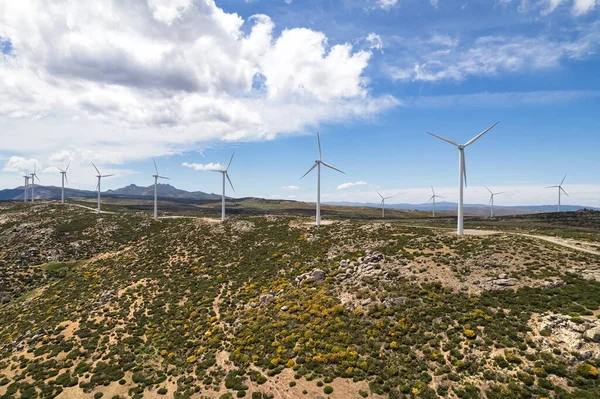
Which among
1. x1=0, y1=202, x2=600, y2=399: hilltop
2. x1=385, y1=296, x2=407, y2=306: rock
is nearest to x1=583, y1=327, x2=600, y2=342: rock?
x1=0, y1=202, x2=600, y2=399: hilltop

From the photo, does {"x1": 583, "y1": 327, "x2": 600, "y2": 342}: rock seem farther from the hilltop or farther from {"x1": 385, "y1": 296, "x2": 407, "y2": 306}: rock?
{"x1": 385, "y1": 296, "x2": 407, "y2": 306}: rock

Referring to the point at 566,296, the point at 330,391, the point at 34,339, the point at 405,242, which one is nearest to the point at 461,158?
the point at 405,242

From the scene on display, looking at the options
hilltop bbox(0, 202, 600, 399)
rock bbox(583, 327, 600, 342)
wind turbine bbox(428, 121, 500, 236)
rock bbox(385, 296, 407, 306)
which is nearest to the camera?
rock bbox(583, 327, 600, 342)

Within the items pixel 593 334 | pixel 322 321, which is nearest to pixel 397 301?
pixel 322 321

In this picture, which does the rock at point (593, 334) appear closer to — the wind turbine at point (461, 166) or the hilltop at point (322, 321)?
the hilltop at point (322, 321)

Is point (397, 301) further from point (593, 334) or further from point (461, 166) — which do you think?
point (461, 166)

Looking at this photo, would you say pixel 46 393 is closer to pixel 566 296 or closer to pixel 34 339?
pixel 34 339

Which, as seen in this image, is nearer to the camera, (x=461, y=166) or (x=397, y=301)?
(x=397, y=301)

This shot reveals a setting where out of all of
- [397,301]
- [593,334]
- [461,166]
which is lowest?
[397,301]
